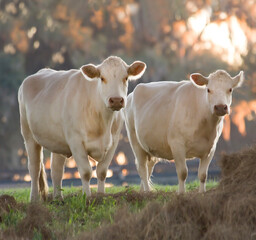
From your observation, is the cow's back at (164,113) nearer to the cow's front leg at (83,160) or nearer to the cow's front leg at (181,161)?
the cow's front leg at (181,161)

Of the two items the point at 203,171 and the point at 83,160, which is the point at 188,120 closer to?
the point at 203,171

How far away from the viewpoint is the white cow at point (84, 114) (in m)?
8.72

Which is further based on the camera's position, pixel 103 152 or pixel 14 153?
pixel 14 153

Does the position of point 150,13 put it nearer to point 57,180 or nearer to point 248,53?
point 248,53

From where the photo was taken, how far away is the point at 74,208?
782 centimetres

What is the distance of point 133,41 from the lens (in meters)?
26.2

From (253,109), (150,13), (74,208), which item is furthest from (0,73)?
(74,208)

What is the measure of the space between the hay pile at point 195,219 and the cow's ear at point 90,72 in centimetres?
249

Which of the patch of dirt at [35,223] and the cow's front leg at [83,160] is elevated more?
the cow's front leg at [83,160]

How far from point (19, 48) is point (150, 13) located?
5307mm

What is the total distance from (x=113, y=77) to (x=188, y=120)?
146 cm

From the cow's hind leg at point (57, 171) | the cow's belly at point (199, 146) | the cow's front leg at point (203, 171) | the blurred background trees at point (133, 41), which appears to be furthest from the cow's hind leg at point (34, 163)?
the blurred background trees at point (133, 41)

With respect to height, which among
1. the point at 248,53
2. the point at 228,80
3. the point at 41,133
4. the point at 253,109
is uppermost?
the point at 248,53

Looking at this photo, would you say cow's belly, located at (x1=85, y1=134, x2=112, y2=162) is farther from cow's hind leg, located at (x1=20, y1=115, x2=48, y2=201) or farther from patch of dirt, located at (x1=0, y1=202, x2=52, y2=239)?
patch of dirt, located at (x1=0, y1=202, x2=52, y2=239)
